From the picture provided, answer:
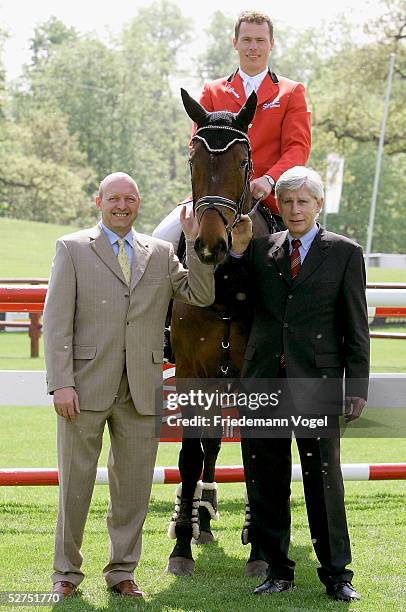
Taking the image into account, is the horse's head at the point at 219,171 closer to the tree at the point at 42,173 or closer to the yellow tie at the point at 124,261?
the yellow tie at the point at 124,261

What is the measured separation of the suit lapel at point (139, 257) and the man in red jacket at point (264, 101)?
3.19ft

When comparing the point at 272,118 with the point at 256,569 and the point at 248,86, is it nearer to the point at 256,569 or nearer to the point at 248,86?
the point at 248,86

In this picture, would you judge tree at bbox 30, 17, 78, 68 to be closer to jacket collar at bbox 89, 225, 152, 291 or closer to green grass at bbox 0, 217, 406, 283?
green grass at bbox 0, 217, 406, 283

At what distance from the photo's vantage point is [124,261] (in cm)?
486

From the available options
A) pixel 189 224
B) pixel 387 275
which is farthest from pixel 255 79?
pixel 387 275

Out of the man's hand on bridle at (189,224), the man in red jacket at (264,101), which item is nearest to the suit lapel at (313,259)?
the man's hand on bridle at (189,224)

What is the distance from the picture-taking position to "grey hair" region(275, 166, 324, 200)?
4730mm

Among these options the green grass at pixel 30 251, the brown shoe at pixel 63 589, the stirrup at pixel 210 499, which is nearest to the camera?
the brown shoe at pixel 63 589

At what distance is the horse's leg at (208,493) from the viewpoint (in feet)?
20.0

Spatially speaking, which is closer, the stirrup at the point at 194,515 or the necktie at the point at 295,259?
the necktie at the point at 295,259

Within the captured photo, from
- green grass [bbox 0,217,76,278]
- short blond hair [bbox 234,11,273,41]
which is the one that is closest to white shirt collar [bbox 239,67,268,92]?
short blond hair [bbox 234,11,273,41]

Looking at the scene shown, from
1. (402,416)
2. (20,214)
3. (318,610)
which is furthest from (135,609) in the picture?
(20,214)

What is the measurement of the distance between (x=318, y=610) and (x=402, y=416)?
2876 millimetres

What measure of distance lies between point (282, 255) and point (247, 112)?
0.72m
